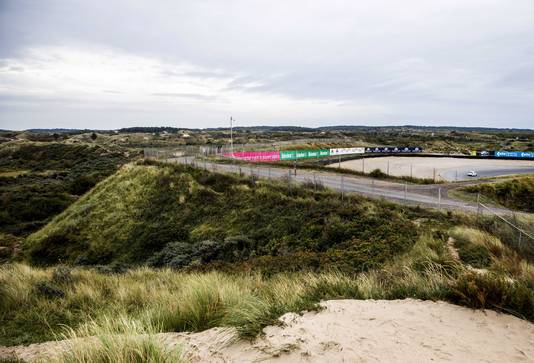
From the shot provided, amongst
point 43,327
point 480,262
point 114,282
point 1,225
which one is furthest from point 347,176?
point 1,225

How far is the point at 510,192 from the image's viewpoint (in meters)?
30.8

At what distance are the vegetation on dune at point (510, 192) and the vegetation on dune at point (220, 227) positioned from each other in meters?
15.8

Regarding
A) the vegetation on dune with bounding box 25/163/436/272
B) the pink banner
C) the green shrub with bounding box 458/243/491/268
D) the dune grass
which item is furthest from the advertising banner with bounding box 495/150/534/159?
the dune grass

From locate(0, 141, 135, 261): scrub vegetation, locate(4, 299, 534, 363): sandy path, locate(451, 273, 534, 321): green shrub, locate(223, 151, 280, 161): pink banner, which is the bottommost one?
locate(0, 141, 135, 261): scrub vegetation

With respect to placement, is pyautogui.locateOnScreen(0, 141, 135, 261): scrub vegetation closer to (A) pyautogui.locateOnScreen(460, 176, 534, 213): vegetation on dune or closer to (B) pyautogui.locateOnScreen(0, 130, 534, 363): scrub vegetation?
(B) pyautogui.locateOnScreen(0, 130, 534, 363): scrub vegetation

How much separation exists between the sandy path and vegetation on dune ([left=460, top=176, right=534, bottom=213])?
1083 inches

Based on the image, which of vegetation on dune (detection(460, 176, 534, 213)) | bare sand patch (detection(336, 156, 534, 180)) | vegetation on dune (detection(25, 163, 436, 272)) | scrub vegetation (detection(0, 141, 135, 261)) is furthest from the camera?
bare sand patch (detection(336, 156, 534, 180))

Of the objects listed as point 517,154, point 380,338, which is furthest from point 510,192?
point 517,154

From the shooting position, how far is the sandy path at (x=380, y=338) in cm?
426

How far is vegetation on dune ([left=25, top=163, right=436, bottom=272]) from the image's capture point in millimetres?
13555

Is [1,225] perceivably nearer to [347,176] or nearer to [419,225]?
[347,176]

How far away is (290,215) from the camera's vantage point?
19.0 m

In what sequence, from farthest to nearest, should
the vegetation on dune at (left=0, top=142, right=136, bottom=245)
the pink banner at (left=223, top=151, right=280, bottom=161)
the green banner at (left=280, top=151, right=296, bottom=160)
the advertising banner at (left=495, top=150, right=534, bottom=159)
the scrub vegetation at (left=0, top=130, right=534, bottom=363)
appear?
the advertising banner at (left=495, top=150, right=534, bottom=159) → the green banner at (left=280, top=151, right=296, bottom=160) → the pink banner at (left=223, top=151, right=280, bottom=161) → the vegetation on dune at (left=0, top=142, right=136, bottom=245) → the scrub vegetation at (left=0, top=130, right=534, bottom=363)

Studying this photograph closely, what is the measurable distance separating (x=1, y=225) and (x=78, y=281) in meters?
30.5
